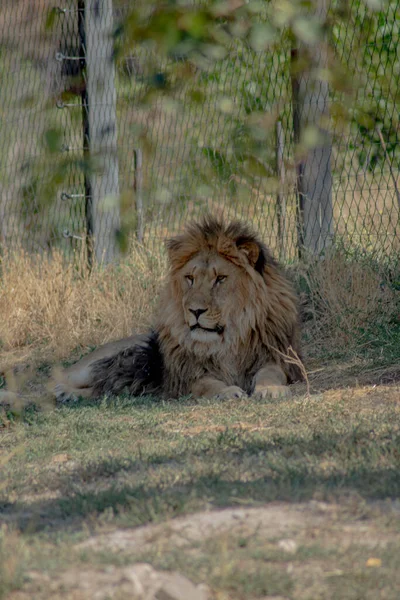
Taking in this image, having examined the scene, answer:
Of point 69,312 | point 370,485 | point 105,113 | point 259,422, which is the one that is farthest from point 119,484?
point 105,113

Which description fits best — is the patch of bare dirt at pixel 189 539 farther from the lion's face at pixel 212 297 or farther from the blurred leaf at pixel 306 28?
the lion's face at pixel 212 297

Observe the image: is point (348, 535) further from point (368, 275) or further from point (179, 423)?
point (368, 275)

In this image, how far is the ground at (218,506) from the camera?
261 centimetres

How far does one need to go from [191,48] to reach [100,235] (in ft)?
26.2

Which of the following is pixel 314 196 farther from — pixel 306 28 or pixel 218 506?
pixel 306 28

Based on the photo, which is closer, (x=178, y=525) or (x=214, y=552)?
(x=214, y=552)

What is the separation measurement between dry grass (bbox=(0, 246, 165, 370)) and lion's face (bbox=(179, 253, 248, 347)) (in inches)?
95.3

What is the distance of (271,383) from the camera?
608 centimetres

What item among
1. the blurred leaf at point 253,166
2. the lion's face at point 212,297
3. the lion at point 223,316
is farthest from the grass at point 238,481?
the blurred leaf at point 253,166

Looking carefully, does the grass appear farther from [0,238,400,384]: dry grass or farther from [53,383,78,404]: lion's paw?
[53,383,78,404]: lion's paw

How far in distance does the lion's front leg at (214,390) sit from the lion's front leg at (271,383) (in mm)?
117

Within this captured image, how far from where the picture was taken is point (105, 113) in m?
9.12

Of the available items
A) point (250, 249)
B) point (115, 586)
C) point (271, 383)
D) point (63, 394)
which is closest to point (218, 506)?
point (115, 586)

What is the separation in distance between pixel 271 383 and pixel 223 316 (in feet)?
1.83
